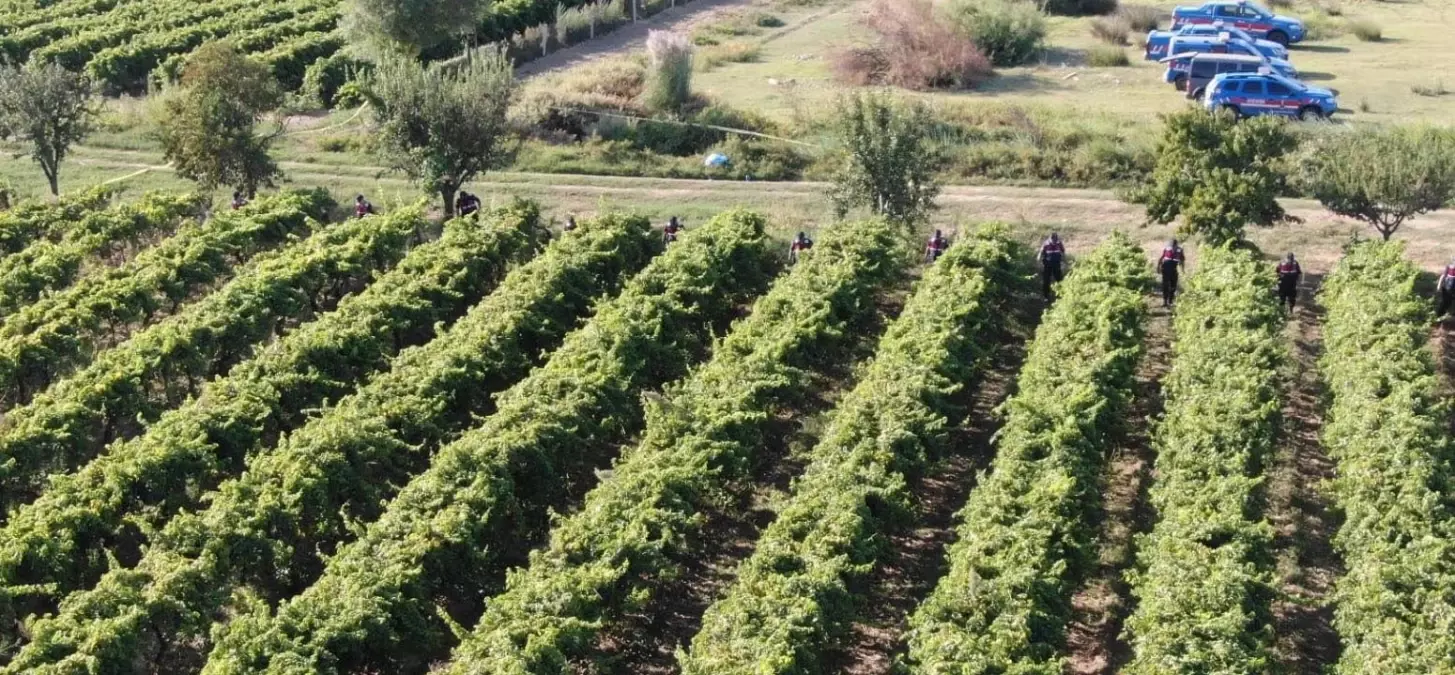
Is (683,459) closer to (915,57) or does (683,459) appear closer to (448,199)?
(448,199)

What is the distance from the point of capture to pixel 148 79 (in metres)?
39.3

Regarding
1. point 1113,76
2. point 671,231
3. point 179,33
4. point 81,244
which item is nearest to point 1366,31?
point 1113,76

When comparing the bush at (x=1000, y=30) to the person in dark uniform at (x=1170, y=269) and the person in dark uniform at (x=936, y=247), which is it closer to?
the person in dark uniform at (x=936, y=247)

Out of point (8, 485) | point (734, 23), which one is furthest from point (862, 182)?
point (734, 23)

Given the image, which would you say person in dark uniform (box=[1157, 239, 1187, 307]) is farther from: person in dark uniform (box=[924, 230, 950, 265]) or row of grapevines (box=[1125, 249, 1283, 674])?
person in dark uniform (box=[924, 230, 950, 265])

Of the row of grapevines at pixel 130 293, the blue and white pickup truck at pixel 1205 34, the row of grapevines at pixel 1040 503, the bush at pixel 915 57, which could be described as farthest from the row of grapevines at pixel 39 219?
the blue and white pickup truck at pixel 1205 34

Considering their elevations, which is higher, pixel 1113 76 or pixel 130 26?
pixel 130 26

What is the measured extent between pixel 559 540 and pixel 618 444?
413cm

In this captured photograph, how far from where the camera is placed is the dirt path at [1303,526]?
15.4 m

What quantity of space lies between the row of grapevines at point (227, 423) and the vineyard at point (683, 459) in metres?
0.05

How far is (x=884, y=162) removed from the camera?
83.3 feet

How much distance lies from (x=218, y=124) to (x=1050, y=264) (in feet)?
49.7

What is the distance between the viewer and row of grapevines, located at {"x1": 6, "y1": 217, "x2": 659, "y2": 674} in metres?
14.1

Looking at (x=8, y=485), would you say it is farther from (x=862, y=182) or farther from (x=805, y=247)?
(x=862, y=182)
